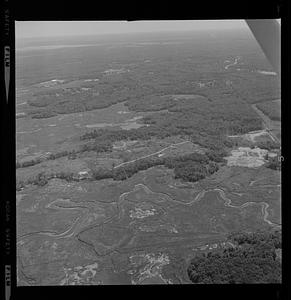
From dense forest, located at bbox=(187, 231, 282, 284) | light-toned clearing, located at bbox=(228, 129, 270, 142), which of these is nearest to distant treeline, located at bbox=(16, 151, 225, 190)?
light-toned clearing, located at bbox=(228, 129, 270, 142)

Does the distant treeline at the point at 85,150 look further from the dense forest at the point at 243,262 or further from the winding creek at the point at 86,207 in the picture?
the dense forest at the point at 243,262

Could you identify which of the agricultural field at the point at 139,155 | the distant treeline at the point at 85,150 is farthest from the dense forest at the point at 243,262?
the distant treeline at the point at 85,150

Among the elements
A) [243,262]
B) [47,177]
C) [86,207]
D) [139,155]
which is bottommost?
[243,262]

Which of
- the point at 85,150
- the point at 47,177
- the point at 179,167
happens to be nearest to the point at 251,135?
the point at 179,167

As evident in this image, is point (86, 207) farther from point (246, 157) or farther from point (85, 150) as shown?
point (246, 157)

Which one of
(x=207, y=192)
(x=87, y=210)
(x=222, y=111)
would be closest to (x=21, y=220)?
(x=87, y=210)

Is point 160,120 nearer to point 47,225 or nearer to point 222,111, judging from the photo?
point 222,111

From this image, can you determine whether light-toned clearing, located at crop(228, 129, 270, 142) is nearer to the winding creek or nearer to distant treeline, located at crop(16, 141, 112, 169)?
the winding creek
